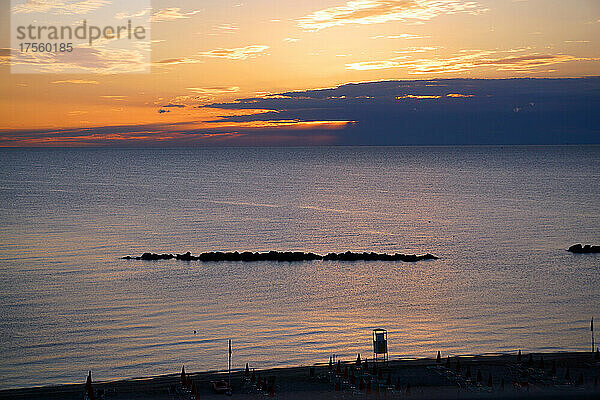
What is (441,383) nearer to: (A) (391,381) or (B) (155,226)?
(A) (391,381)

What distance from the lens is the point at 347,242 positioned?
229 ft

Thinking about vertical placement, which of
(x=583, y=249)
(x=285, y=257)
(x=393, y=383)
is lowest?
(x=393, y=383)

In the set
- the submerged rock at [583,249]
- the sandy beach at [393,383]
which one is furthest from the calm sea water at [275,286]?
the sandy beach at [393,383]

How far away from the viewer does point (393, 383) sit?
26.1 metres

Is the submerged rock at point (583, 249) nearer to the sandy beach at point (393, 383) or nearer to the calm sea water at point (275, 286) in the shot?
the calm sea water at point (275, 286)

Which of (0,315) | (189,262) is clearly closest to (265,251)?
(189,262)

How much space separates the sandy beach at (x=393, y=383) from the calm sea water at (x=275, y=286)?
149 inches

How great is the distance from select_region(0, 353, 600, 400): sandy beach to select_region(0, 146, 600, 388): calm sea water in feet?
12.4

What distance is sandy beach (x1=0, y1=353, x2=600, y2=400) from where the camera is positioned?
2488 cm

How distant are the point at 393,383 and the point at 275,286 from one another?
23839 millimetres

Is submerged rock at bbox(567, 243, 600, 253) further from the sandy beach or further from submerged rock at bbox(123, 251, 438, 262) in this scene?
the sandy beach

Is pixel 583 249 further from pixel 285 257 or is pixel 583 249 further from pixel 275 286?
pixel 275 286

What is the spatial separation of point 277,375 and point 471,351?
10733 mm

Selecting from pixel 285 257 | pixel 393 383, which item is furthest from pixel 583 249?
pixel 393 383
